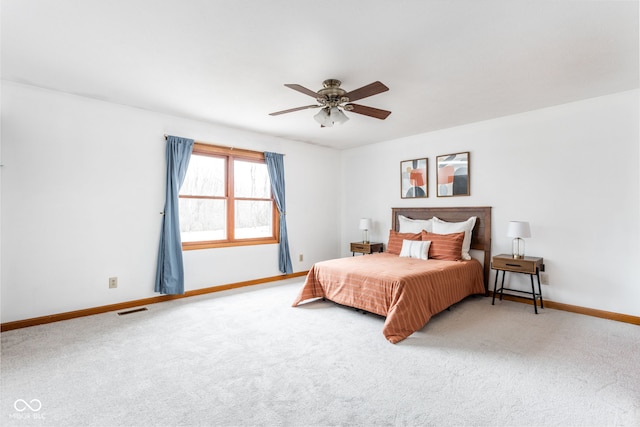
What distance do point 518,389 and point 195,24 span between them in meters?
3.28

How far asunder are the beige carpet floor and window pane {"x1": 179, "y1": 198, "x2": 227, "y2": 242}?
4.29 feet

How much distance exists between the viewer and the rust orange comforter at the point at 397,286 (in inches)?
119

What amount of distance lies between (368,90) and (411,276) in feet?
6.06

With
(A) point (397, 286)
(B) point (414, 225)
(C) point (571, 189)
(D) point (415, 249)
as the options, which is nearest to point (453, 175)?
(B) point (414, 225)

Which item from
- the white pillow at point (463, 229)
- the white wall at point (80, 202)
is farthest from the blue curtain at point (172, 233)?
the white pillow at point (463, 229)

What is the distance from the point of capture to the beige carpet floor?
1.85m

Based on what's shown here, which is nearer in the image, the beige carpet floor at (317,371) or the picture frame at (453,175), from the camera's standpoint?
the beige carpet floor at (317,371)

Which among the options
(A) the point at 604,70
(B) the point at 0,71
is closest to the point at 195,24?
(B) the point at 0,71

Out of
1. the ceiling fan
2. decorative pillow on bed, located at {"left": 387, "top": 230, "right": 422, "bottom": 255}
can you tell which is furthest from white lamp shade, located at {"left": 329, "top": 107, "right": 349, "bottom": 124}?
decorative pillow on bed, located at {"left": 387, "top": 230, "right": 422, "bottom": 255}

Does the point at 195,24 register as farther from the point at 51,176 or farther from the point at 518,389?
the point at 518,389

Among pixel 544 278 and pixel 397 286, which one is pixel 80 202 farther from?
pixel 544 278

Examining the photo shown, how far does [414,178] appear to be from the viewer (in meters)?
5.19

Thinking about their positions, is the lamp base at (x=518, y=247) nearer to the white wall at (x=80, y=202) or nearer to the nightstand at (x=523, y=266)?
the nightstand at (x=523, y=266)

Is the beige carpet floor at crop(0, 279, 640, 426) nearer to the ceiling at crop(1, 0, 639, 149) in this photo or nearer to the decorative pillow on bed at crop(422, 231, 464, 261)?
the decorative pillow on bed at crop(422, 231, 464, 261)
